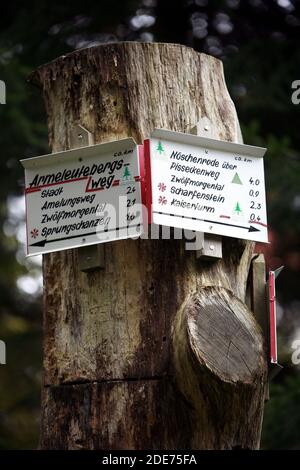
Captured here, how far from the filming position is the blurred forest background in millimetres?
8648

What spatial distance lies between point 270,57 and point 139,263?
20.9 feet

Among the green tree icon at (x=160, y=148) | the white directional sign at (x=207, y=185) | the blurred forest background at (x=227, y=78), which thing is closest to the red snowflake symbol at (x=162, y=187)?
the white directional sign at (x=207, y=185)

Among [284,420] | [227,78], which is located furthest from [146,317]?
[227,78]

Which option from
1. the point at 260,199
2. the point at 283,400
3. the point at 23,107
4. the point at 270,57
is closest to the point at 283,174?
the point at 270,57

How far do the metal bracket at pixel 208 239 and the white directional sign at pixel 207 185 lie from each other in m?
0.03

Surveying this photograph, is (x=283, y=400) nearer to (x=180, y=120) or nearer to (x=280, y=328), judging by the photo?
(x=280, y=328)

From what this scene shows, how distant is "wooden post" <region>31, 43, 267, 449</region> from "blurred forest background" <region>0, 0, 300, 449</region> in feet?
14.8

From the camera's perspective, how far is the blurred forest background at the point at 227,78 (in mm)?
8648

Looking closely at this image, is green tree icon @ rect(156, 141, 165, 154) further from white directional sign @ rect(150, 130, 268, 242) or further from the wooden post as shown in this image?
the wooden post

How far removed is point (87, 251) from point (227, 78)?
591 cm

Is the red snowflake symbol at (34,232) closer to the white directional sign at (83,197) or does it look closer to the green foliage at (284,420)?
the white directional sign at (83,197)

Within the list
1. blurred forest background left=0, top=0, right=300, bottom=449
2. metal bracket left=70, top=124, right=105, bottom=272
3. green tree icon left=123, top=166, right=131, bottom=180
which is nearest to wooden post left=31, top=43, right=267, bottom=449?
metal bracket left=70, top=124, right=105, bottom=272

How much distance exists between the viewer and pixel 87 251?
3646 millimetres

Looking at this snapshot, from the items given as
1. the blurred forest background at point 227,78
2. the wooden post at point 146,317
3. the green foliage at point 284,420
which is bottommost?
the green foliage at point 284,420
